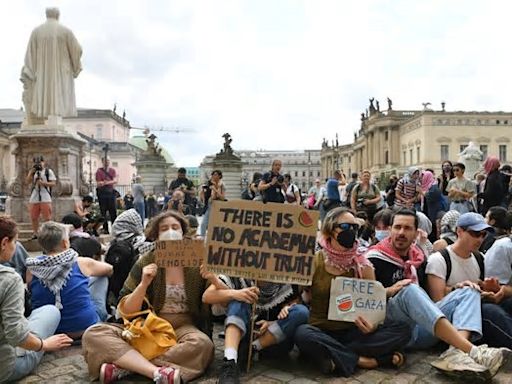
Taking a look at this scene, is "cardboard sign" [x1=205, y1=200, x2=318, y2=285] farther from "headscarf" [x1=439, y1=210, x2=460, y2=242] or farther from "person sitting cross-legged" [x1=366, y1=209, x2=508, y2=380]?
"headscarf" [x1=439, y1=210, x2=460, y2=242]

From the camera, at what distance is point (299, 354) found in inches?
173

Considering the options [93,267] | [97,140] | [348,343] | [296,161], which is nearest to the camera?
[348,343]

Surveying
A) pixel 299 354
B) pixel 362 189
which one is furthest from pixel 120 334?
pixel 362 189

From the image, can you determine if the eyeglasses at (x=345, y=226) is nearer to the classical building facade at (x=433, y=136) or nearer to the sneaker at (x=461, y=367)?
the sneaker at (x=461, y=367)

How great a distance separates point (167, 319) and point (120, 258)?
109 cm

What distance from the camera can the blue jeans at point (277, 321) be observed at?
3.94m

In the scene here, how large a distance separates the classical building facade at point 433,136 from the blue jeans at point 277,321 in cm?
7377

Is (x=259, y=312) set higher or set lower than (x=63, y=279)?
lower

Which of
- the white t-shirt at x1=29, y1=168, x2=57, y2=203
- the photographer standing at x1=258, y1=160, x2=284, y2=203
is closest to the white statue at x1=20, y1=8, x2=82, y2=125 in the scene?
the white t-shirt at x1=29, y1=168, x2=57, y2=203

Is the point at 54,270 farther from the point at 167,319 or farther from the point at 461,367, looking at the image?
the point at 461,367

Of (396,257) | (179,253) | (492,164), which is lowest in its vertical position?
(396,257)

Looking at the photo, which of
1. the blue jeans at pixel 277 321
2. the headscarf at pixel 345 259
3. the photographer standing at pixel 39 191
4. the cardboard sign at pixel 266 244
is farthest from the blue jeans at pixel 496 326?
the photographer standing at pixel 39 191

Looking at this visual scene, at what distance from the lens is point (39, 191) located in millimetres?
9094

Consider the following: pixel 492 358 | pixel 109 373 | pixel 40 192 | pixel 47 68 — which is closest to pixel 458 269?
pixel 492 358
